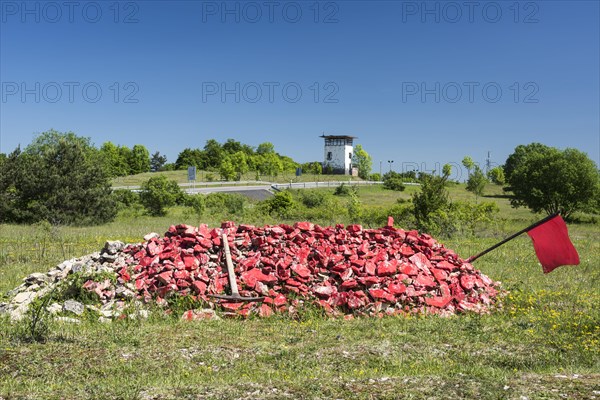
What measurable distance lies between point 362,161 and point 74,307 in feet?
263

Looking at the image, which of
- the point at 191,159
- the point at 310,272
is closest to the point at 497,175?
the point at 191,159

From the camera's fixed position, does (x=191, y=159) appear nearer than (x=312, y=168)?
Yes

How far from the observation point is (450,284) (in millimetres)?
9031

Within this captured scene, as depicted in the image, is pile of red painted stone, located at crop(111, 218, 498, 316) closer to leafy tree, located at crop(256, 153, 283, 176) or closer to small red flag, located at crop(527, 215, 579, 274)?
small red flag, located at crop(527, 215, 579, 274)

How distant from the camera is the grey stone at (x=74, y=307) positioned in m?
7.61

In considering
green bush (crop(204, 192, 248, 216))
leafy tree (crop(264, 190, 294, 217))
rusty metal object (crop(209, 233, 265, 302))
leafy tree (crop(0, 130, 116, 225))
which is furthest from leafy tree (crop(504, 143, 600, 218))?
rusty metal object (crop(209, 233, 265, 302))

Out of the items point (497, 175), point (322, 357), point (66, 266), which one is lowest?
point (322, 357)

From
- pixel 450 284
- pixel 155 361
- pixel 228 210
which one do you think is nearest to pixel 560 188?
pixel 228 210

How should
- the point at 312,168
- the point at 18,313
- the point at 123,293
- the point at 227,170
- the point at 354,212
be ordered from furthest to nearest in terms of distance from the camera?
the point at 312,168
the point at 227,170
the point at 354,212
the point at 123,293
the point at 18,313

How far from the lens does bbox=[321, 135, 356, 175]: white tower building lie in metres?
86.2

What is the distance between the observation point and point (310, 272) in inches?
347

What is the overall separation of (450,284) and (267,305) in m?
3.49

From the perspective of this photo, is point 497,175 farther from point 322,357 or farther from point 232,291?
point 322,357

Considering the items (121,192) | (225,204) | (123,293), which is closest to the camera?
(123,293)
